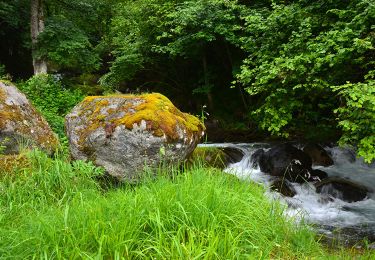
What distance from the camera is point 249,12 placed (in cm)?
984

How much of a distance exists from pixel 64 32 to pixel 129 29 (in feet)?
10.3

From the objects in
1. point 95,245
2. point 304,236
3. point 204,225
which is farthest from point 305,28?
point 95,245

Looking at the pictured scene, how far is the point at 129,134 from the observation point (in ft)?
16.9

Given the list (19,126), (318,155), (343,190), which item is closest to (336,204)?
(343,190)

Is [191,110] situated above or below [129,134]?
below

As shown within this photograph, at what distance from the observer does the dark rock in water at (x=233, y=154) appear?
9305 millimetres

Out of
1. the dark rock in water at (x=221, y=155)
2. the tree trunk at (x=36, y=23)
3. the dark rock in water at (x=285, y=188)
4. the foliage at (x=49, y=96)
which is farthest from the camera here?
the tree trunk at (x=36, y=23)

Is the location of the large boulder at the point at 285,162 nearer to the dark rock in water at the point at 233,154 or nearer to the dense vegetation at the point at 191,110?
the dark rock in water at the point at 233,154

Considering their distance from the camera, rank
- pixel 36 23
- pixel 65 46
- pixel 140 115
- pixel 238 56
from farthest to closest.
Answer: pixel 238 56, pixel 36 23, pixel 65 46, pixel 140 115

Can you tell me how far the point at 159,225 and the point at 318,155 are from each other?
8.22 m

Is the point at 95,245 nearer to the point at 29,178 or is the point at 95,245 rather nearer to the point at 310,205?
the point at 29,178

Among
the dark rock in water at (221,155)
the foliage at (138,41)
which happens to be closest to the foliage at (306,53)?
the dark rock in water at (221,155)

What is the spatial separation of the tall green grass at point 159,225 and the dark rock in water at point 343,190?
14.5 feet

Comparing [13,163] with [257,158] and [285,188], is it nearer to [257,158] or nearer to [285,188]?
[285,188]
